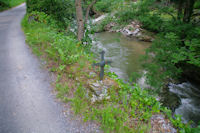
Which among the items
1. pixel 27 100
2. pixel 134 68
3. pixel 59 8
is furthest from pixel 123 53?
pixel 27 100

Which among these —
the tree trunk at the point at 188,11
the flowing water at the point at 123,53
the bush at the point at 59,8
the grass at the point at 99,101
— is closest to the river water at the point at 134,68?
the flowing water at the point at 123,53

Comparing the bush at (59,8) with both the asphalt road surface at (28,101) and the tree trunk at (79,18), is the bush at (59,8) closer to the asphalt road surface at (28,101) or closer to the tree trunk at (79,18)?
the tree trunk at (79,18)

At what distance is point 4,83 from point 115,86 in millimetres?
3660

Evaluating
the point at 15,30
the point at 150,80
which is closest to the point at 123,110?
the point at 150,80

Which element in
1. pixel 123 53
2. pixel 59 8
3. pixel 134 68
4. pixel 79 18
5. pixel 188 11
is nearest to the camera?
pixel 79 18

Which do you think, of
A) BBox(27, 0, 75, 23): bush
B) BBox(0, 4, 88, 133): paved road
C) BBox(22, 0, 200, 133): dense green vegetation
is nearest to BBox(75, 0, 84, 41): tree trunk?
→ BBox(22, 0, 200, 133): dense green vegetation

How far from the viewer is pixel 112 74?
520 centimetres

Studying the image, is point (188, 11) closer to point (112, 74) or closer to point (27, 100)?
point (112, 74)

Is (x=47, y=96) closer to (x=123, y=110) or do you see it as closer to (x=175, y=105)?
(x=123, y=110)

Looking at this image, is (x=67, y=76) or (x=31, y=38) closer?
(x=67, y=76)

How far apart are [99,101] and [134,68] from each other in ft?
24.0

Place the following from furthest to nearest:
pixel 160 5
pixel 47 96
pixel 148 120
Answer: pixel 160 5, pixel 47 96, pixel 148 120

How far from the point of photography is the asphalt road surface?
10.8ft

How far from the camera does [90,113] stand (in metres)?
3.66
